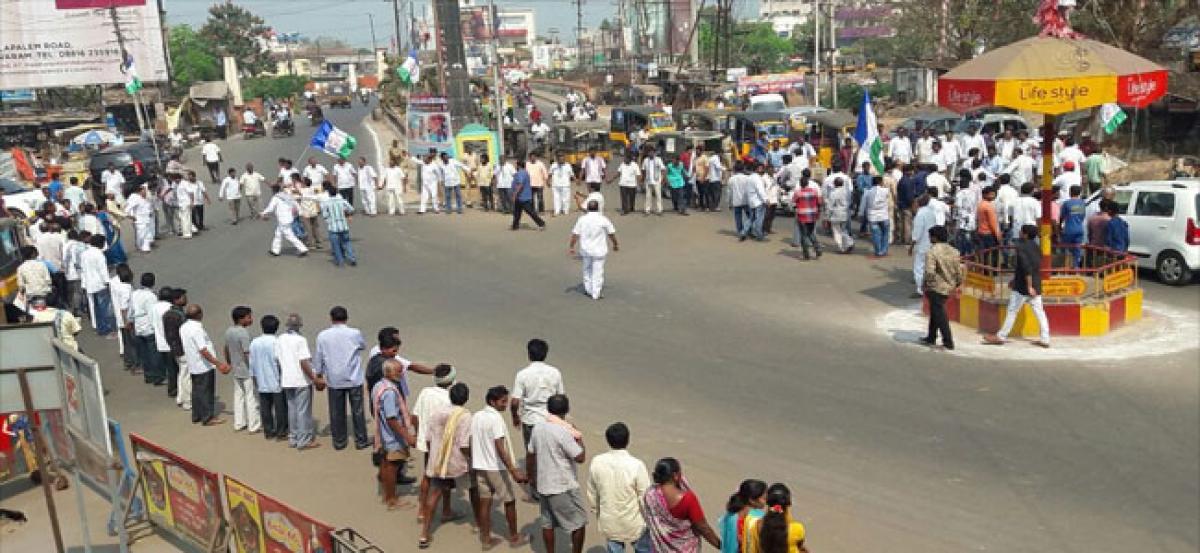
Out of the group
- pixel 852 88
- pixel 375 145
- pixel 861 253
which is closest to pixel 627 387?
pixel 861 253

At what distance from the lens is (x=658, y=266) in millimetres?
18016

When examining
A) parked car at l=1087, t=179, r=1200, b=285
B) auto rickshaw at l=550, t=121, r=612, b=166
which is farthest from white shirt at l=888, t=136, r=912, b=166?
auto rickshaw at l=550, t=121, r=612, b=166

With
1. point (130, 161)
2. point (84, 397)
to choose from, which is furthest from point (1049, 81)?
point (130, 161)

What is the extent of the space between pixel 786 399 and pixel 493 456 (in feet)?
14.0

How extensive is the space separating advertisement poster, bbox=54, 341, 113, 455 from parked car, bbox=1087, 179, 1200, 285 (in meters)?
14.0

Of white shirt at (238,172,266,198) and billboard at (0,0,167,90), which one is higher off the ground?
billboard at (0,0,167,90)

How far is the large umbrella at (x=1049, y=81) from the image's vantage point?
11992mm

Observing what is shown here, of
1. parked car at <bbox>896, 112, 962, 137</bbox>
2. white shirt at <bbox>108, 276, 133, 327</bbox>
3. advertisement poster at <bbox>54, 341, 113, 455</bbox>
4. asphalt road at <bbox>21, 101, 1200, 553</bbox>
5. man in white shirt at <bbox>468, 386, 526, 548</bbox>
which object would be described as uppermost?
parked car at <bbox>896, 112, 962, 137</bbox>

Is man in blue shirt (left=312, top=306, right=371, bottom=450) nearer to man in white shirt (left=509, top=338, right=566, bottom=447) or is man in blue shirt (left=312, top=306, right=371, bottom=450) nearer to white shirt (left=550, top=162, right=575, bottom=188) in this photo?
man in white shirt (left=509, top=338, right=566, bottom=447)

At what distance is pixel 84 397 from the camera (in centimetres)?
700

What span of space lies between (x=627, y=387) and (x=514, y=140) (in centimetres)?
2504

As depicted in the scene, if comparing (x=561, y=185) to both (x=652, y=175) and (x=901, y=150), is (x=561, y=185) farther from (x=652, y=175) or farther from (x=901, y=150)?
(x=901, y=150)

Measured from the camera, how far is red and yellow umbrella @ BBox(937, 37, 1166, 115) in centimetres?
1199

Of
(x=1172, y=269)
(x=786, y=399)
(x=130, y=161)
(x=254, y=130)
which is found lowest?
(x=786, y=399)
